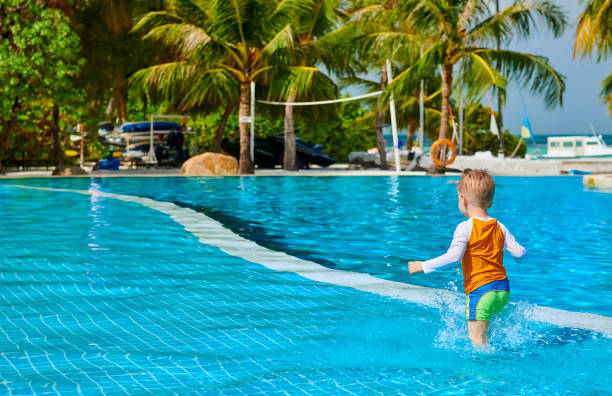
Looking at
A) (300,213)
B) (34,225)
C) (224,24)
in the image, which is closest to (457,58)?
(224,24)

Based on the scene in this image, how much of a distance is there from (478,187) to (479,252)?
1.19 feet

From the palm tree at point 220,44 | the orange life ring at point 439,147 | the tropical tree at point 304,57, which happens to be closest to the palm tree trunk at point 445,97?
the orange life ring at point 439,147

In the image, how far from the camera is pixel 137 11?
28.1 m

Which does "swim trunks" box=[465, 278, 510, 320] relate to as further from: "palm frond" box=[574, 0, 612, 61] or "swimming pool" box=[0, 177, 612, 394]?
"palm frond" box=[574, 0, 612, 61]

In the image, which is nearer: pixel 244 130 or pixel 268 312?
pixel 268 312

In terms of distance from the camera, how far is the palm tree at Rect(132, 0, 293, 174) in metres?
24.2

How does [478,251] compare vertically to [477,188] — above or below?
below

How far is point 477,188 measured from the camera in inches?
147

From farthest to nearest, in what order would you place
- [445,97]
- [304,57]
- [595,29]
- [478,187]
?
[304,57]
[445,97]
[595,29]
[478,187]

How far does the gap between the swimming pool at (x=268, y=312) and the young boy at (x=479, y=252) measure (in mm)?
297

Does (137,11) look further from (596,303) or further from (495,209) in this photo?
(596,303)

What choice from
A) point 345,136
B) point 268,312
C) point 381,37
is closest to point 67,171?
point 381,37

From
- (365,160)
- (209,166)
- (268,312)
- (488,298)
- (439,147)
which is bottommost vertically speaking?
(268,312)

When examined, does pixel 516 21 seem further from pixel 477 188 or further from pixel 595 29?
pixel 477 188
